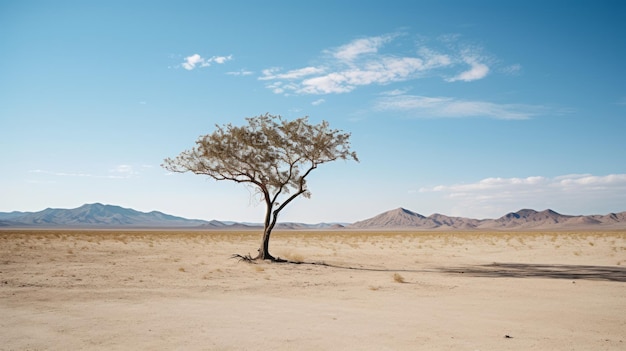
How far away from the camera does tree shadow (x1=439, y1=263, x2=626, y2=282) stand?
20234 mm

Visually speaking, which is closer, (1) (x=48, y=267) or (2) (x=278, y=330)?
(2) (x=278, y=330)

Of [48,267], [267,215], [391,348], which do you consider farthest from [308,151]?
[391,348]

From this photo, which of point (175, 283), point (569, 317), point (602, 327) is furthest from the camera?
point (175, 283)

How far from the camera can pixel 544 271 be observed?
22.6 metres

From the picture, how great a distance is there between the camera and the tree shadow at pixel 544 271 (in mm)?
20234

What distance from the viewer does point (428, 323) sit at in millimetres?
10109

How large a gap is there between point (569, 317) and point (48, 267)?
69.9 ft

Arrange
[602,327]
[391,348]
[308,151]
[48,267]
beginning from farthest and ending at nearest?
[308,151] < [48,267] < [602,327] < [391,348]

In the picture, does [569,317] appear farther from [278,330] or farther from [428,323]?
[278,330]

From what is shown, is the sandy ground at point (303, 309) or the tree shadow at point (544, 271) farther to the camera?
Result: the tree shadow at point (544, 271)

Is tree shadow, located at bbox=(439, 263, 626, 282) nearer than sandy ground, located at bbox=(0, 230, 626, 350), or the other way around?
sandy ground, located at bbox=(0, 230, 626, 350)

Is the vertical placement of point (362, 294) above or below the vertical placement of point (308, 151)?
below

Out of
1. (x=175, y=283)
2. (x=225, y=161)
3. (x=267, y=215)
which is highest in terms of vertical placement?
(x=225, y=161)

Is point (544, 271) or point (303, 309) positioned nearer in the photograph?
point (303, 309)
